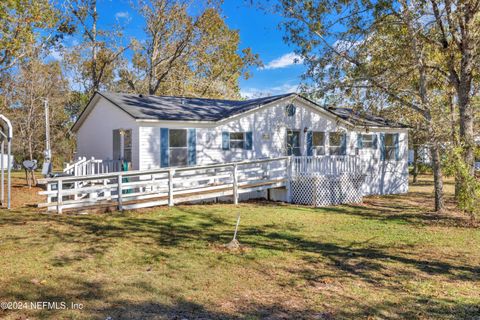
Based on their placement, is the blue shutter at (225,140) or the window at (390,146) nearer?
the blue shutter at (225,140)

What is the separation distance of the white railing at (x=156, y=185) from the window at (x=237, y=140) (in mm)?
961

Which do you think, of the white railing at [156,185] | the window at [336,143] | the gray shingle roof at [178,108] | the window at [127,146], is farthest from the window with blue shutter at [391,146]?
the window at [127,146]

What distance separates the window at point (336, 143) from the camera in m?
19.0

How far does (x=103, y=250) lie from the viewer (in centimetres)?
738

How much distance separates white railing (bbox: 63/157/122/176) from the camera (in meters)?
14.9

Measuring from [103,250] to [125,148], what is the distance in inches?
353

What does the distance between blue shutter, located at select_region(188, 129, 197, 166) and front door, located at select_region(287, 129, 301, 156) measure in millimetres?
4641

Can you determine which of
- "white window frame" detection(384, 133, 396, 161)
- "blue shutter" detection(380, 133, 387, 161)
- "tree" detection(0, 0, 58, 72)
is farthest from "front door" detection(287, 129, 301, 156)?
"tree" detection(0, 0, 58, 72)

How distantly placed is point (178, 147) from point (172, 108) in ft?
6.13

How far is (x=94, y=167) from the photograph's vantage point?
15570 mm

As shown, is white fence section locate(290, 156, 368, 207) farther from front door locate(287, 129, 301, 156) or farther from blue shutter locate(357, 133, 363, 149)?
blue shutter locate(357, 133, 363, 149)

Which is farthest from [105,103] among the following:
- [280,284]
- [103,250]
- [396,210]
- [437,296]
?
[437,296]

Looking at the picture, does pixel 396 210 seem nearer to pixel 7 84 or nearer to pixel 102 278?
pixel 102 278

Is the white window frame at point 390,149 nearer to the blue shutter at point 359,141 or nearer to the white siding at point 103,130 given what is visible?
the blue shutter at point 359,141
